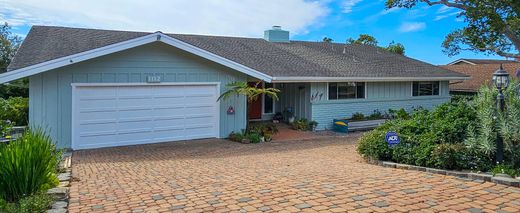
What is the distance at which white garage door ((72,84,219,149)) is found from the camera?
11961 millimetres

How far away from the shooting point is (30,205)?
5.04 meters

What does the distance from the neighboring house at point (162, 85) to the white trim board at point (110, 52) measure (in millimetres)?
26

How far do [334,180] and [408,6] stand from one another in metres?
13.5

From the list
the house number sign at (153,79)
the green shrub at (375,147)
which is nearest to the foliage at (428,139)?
the green shrub at (375,147)

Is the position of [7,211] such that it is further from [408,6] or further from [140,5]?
[408,6]

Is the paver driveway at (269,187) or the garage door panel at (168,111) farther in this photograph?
the garage door panel at (168,111)

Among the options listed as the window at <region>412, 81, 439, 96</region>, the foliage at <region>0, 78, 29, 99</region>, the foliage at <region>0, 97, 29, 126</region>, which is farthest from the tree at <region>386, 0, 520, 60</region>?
the foliage at <region>0, 78, 29, 99</region>

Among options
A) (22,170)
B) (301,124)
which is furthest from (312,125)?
(22,170)

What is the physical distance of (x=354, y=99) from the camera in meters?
18.0

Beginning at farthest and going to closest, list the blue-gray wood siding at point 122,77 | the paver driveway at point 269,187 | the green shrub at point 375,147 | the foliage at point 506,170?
the blue-gray wood siding at point 122,77 < the green shrub at point 375,147 < the foliage at point 506,170 < the paver driveway at point 269,187

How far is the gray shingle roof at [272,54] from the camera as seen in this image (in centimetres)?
1234

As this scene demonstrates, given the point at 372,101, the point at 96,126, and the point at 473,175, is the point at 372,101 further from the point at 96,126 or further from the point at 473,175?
the point at 473,175

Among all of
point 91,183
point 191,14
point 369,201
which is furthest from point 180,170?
point 191,14

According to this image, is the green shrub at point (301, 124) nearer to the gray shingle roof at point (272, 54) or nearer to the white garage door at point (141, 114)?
the gray shingle roof at point (272, 54)
